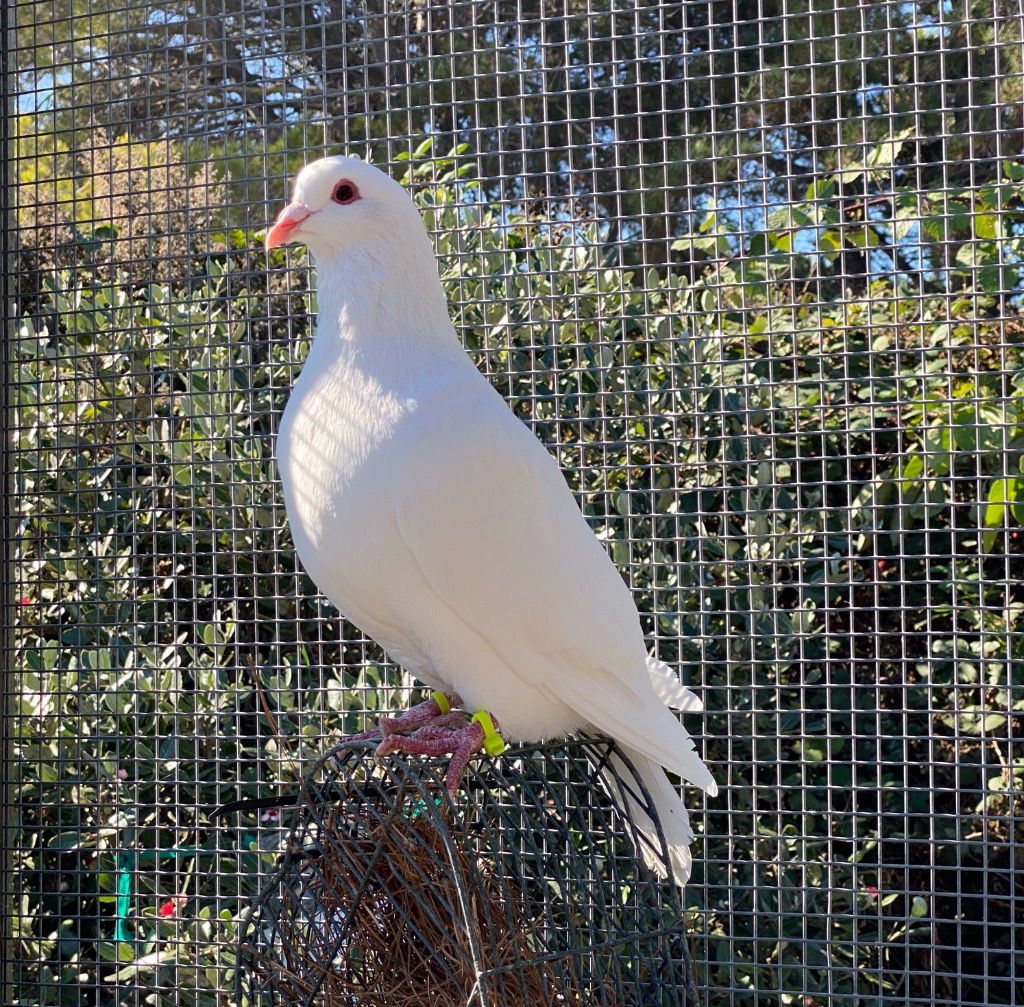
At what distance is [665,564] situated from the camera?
1837 millimetres

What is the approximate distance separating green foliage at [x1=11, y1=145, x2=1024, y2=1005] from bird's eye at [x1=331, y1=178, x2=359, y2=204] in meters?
0.61

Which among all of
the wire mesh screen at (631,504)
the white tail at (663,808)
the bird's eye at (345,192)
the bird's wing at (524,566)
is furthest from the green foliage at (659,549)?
the bird's eye at (345,192)

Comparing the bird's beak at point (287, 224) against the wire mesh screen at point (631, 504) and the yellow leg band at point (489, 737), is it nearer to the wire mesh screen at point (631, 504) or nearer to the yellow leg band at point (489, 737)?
the yellow leg band at point (489, 737)

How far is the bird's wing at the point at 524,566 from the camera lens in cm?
119

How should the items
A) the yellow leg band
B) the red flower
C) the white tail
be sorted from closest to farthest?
1. the yellow leg band
2. the white tail
3. the red flower

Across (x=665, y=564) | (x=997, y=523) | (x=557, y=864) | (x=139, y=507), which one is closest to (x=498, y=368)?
(x=665, y=564)

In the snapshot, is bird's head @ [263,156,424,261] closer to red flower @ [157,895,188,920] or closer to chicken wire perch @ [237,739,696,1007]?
chicken wire perch @ [237,739,696,1007]

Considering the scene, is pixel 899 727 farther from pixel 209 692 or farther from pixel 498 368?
pixel 209 692

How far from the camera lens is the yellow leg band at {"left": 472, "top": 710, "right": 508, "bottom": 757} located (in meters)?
1.22

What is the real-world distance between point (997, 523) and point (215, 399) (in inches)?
51.6

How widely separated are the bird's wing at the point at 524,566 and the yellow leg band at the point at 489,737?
7 cm

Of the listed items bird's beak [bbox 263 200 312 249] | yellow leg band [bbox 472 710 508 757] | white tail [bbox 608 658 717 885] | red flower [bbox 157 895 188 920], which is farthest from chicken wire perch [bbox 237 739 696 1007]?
red flower [bbox 157 895 188 920]

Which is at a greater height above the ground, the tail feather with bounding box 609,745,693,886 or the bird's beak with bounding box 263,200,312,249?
the bird's beak with bounding box 263,200,312,249

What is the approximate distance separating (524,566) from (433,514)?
124 mm
